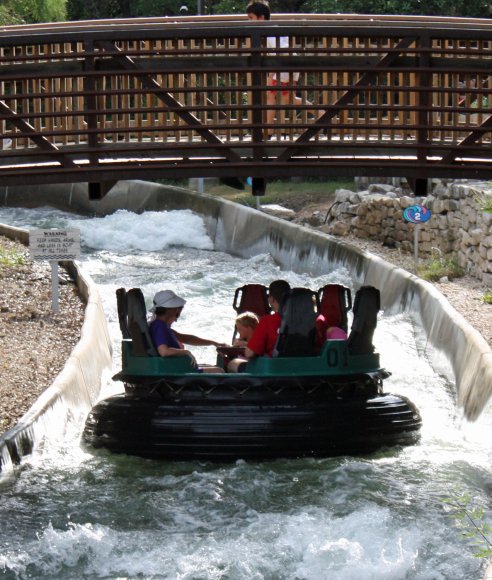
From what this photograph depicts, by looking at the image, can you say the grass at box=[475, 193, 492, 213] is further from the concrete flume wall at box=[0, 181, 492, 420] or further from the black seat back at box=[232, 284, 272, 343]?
the black seat back at box=[232, 284, 272, 343]

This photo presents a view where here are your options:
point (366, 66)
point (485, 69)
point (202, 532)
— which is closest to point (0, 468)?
point (202, 532)

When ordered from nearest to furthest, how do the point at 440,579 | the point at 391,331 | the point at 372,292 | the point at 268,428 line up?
the point at 440,579 < the point at 268,428 < the point at 372,292 < the point at 391,331

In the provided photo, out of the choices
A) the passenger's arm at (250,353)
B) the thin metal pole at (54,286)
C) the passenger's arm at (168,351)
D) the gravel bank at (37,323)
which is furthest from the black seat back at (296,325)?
the thin metal pole at (54,286)

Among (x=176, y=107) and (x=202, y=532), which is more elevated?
(x=176, y=107)

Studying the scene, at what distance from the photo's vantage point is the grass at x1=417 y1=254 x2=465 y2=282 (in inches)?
807

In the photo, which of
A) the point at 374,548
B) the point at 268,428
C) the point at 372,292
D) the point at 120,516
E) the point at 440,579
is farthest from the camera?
the point at 372,292

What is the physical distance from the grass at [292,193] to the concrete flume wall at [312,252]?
1652 millimetres

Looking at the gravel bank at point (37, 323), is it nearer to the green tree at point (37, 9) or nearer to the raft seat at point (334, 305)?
the raft seat at point (334, 305)

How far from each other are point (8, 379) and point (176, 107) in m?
3.56

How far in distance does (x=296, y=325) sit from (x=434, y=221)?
36.3ft

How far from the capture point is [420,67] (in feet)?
39.4

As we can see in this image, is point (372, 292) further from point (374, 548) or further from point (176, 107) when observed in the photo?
point (374, 548)

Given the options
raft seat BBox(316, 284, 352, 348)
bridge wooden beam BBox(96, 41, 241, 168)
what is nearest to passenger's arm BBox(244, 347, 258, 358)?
raft seat BBox(316, 284, 352, 348)

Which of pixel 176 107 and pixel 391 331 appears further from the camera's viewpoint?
pixel 391 331
